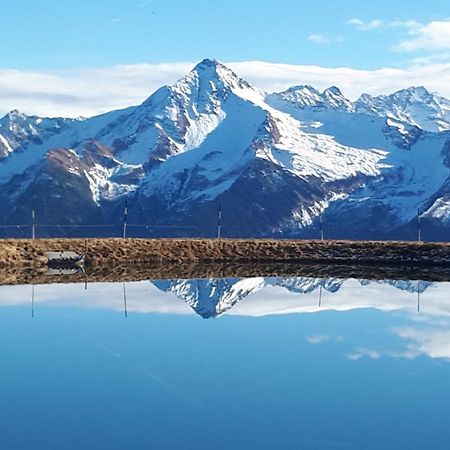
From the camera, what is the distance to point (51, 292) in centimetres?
3588

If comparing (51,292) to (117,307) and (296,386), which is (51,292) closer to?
(117,307)

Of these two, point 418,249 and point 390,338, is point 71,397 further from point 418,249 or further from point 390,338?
point 418,249

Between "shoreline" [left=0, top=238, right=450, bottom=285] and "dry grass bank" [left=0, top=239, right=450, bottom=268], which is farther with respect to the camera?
"dry grass bank" [left=0, top=239, right=450, bottom=268]

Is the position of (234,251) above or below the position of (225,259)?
above

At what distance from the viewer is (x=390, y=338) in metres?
26.5

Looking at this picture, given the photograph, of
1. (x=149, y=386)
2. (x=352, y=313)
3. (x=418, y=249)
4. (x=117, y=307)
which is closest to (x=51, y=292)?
(x=117, y=307)

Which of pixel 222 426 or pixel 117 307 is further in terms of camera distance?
pixel 117 307

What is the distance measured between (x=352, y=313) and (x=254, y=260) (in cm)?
1906

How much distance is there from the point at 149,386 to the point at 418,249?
35.2 metres

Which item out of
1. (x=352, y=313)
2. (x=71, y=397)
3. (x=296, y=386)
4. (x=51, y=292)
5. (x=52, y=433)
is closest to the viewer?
(x=52, y=433)

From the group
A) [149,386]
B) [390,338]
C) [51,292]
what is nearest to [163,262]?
[51,292]

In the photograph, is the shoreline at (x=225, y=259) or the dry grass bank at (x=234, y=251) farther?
the dry grass bank at (x=234, y=251)

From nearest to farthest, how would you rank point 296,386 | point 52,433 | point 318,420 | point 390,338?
point 52,433 < point 318,420 < point 296,386 < point 390,338

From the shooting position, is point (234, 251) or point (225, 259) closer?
point (225, 259)
